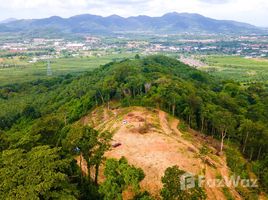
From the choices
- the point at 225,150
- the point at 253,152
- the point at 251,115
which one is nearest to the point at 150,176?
the point at 225,150

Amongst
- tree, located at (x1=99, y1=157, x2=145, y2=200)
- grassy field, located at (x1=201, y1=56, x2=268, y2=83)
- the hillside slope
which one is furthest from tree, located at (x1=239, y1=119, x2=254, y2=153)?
grassy field, located at (x1=201, y1=56, x2=268, y2=83)

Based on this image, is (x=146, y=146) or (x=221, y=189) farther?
(x=146, y=146)

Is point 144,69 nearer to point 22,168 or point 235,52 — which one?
point 22,168

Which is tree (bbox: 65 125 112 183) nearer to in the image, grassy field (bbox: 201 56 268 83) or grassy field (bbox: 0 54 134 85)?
grassy field (bbox: 201 56 268 83)

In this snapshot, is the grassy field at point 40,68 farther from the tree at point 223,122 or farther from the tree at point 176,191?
the tree at point 176,191

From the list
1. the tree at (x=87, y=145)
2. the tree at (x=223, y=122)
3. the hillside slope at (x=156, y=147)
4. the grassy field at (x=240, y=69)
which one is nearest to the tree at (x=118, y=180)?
the tree at (x=87, y=145)

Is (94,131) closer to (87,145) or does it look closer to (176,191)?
(87,145)

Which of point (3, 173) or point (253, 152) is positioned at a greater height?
point (3, 173)
